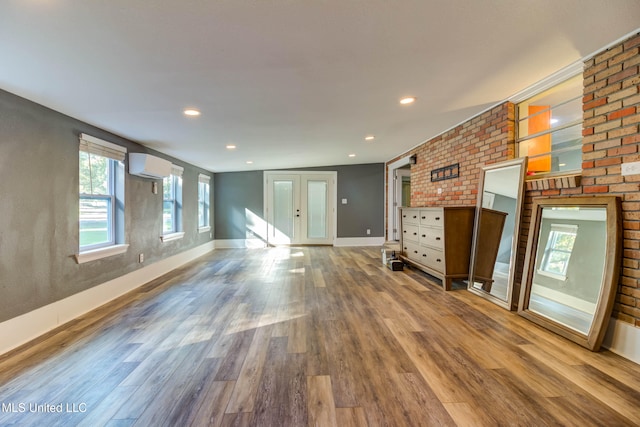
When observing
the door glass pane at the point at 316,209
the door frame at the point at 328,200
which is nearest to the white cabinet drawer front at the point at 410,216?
the door frame at the point at 328,200

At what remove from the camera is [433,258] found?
143 inches

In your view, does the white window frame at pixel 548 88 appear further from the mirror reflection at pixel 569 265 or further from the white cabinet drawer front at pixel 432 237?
the white cabinet drawer front at pixel 432 237

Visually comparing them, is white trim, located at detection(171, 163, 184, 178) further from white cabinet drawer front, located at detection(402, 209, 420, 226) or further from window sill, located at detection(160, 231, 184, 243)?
white cabinet drawer front, located at detection(402, 209, 420, 226)

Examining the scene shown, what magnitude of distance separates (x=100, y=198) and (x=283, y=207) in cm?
438

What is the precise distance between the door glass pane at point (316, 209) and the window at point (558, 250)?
529 cm

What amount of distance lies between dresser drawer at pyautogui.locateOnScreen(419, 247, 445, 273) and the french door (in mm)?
3611

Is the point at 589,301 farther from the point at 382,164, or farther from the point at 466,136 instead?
the point at 382,164

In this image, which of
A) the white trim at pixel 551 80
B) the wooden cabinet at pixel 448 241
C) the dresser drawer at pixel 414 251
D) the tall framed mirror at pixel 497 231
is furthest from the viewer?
the dresser drawer at pixel 414 251

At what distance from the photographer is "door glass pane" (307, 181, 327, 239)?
7270 millimetres

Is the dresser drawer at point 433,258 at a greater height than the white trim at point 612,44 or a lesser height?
lesser

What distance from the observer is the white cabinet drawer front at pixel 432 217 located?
3396 mm

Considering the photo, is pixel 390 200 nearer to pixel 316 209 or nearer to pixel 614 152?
pixel 316 209

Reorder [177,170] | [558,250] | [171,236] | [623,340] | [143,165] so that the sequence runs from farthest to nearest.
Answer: [177,170] < [171,236] < [143,165] < [558,250] < [623,340]

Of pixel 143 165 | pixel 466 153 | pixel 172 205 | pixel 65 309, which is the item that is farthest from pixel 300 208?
pixel 65 309
